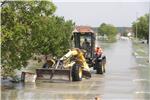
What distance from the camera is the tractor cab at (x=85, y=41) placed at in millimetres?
25594

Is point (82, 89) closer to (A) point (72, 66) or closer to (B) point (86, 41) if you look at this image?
(A) point (72, 66)

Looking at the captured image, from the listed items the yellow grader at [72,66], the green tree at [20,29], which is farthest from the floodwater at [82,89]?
the green tree at [20,29]

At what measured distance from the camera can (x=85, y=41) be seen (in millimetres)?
25656

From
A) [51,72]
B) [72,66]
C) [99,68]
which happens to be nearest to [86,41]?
[99,68]

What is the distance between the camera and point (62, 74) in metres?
21.2

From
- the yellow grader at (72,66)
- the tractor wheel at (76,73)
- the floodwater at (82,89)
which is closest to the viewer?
the floodwater at (82,89)

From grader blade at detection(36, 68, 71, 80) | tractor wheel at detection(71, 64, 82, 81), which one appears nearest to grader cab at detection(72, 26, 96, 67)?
tractor wheel at detection(71, 64, 82, 81)

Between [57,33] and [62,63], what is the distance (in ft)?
15.2

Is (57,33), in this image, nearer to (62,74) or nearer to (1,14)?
(62,74)

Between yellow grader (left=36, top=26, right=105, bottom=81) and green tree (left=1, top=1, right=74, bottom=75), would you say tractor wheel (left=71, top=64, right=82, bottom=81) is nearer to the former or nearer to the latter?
yellow grader (left=36, top=26, right=105, bottom=81)

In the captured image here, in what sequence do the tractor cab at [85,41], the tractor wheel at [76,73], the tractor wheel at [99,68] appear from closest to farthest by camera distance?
1. the tractor wheel at [76,73]
2. the tractor wheel at [99,68]
3. the tractor cab at [85,41]

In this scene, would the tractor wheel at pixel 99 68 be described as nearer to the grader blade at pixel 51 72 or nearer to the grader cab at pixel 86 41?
the grader cab at pixel 86 41

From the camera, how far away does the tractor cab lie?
1008 inches

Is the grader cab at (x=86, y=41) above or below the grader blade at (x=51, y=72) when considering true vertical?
above
